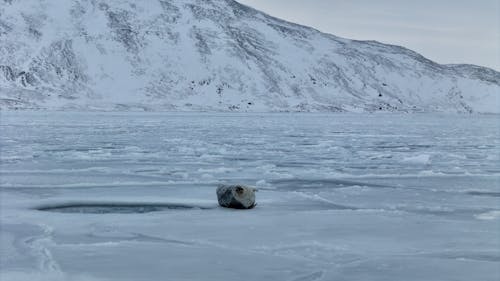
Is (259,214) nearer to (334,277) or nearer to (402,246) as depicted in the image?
(402,246)

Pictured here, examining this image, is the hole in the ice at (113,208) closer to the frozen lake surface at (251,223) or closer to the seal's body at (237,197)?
the frozen lake surface at (251,223)

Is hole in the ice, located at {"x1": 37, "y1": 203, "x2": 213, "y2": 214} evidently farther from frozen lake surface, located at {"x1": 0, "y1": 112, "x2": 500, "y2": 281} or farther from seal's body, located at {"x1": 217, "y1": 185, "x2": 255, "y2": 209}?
seal's body, located at {"x1": 217, "y1": 185, "x2": 255, "y2": 209}

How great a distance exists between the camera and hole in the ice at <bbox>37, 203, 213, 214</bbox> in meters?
12.8

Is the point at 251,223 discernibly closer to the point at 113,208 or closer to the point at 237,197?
the point at 237,197

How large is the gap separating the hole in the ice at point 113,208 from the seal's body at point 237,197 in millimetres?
401

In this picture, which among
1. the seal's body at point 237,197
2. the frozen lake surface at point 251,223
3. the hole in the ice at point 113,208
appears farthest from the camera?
the seal's body at point 237,197

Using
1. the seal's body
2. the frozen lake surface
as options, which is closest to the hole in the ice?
the frozen lake surface

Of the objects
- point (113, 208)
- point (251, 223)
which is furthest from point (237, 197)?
point (113, 208)

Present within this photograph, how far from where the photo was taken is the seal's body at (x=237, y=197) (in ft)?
43.7

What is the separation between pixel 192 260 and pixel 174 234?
5.93 ft

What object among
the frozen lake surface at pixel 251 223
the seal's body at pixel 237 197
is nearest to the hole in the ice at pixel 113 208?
the frozen lake surface at pixel 251 223

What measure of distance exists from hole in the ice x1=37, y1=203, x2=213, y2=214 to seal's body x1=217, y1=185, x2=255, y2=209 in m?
0.40

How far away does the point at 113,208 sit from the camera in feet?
43.3

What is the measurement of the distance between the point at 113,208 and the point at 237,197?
233 cm
